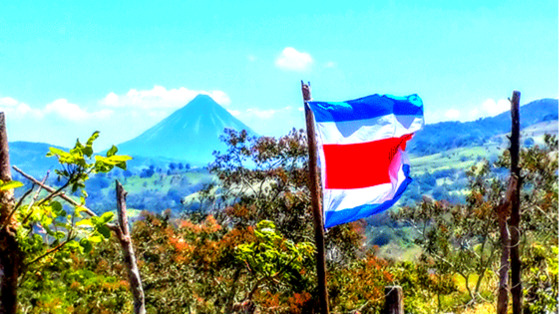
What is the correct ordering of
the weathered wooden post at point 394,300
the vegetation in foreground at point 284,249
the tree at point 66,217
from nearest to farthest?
the tree at point 66,217, the weathered wooden post at point 394,300, the vegetation in foreground at point 284,249

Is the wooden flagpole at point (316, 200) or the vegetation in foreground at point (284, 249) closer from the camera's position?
the wooden flagpole at point (316, 200)

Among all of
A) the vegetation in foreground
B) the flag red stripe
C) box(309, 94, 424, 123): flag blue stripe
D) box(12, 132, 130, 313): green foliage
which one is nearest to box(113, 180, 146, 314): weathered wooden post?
the flag red stripe

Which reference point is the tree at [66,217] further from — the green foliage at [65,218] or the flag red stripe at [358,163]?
the flag red stripe at [358,163]

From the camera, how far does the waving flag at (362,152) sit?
4.51m

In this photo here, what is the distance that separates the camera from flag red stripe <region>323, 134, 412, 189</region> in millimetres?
4562

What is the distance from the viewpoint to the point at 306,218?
1004 centimetres

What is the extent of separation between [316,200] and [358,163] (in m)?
0.52

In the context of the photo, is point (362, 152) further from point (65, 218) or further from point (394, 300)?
point (65, 218)

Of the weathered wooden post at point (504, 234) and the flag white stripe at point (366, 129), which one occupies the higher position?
the flag white stripe at point (366, 129)

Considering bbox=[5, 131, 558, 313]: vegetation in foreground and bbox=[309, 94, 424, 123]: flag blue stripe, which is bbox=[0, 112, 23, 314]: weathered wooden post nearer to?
bbox=[309, 94, 424, 123]: flag blue stripe

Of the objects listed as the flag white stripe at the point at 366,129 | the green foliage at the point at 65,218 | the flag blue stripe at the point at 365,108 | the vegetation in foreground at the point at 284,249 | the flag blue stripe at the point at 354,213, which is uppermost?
the flag blue stripe at the point at 365,108

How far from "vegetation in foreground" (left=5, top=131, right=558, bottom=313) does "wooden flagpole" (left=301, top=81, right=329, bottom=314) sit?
2.50m

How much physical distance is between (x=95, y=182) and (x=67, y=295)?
616 ft

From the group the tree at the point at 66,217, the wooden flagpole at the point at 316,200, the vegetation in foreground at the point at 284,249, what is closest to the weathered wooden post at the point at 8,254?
the tree at the point at 66,217
